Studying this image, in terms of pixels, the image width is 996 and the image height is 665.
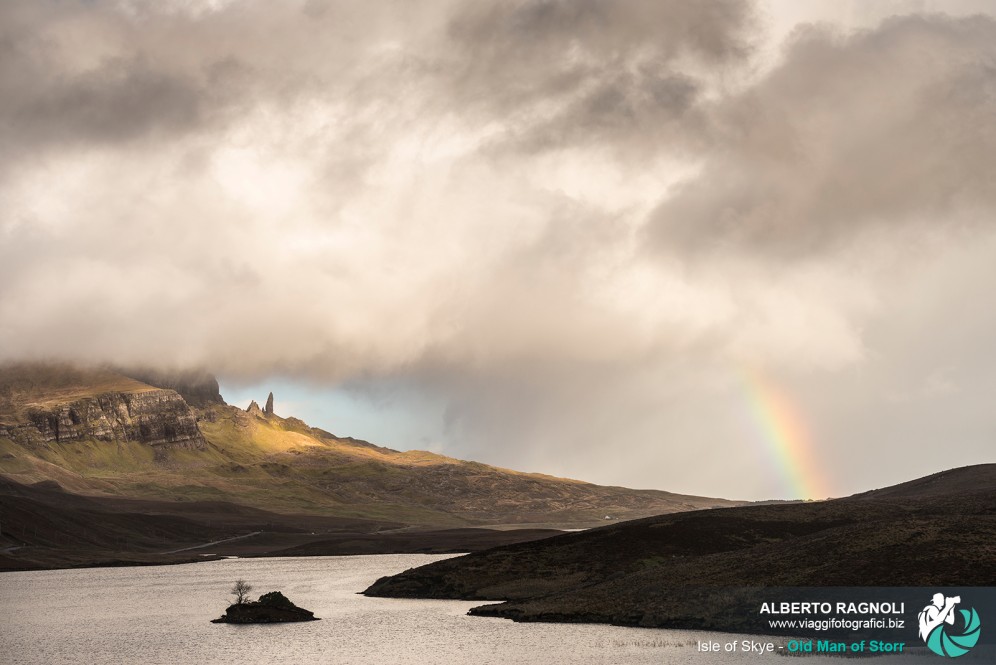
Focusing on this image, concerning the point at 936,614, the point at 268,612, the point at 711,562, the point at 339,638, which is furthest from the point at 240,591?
the point at 936,614

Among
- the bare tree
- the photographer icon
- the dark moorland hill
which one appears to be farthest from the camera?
the bare tree

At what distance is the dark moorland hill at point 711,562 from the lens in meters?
104

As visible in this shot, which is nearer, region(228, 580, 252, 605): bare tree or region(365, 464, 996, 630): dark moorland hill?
region(365, 464, 996, 630): dark moorland hill

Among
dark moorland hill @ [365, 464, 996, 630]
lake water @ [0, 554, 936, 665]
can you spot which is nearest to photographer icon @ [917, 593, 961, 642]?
dark moorland hill @ [365, 464, 996, 630]

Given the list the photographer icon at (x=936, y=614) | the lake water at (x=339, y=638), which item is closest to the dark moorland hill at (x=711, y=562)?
the photographer icon at (x=936, y=614)

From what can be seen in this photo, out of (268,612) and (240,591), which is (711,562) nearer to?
(268,612)

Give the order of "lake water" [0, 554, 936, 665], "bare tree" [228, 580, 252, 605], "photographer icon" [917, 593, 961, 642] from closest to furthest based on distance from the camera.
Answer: "photographer icon" [917, 593, 961, 642]
"lake water" [0, 554, 936, 665]
"bare tree" [228, 580, 252, 605]

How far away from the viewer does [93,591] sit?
194 metres

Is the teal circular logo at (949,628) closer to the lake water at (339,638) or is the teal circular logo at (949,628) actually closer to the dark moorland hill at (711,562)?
the lake water at (339,638)

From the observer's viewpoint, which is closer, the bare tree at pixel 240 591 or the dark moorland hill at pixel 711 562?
the dark moorland hill at pixel 711 562

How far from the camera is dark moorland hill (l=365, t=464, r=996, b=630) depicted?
104125mm

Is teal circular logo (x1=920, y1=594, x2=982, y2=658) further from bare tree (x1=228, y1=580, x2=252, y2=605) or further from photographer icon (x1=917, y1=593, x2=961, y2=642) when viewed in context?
bare tree (x1=228, y1=580, x2=252, y2=605)

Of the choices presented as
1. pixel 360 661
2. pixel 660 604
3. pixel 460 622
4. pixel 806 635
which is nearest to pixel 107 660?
pixel 360 661

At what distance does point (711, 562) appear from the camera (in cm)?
12888
